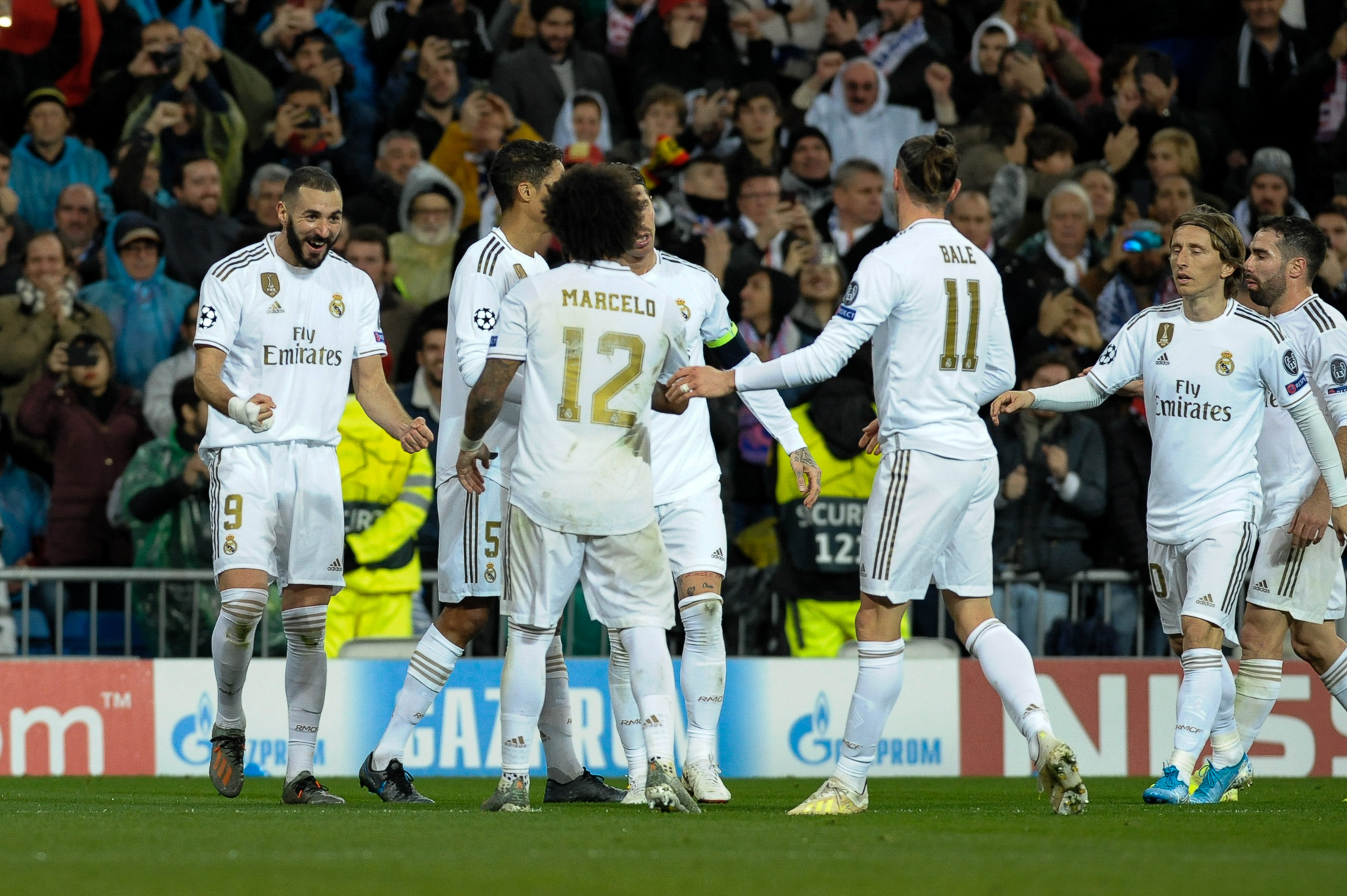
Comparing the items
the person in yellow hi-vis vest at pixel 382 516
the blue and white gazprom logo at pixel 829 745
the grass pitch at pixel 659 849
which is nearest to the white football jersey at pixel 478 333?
the grass pitch at pixel 659 849

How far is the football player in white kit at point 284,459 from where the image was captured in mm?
8539

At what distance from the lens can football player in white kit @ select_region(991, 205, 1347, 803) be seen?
838 centimetres

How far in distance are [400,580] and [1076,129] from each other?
26.7 feet

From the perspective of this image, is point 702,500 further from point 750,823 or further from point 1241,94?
point 1241,94

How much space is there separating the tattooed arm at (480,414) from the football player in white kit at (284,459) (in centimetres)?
61

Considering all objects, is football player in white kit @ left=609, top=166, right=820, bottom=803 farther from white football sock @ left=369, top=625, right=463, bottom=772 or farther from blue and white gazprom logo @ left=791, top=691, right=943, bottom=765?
blue and white gazprom logo @ left=791, top=691, right=943, bottom=765

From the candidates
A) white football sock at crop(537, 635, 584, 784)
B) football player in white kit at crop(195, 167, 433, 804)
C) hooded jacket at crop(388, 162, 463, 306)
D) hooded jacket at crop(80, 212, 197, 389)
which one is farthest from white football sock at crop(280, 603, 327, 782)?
hooded jacket at crop(388, 162, 463, 306)

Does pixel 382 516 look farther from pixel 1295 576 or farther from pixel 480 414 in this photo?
pixel 1295 576

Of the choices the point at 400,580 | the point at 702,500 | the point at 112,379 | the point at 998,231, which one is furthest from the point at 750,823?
the point at 998,231

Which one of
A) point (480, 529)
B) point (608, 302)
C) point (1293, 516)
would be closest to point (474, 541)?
point (480, 529)

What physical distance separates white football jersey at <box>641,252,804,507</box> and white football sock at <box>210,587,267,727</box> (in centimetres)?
186

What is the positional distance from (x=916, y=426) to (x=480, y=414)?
173 centimetres

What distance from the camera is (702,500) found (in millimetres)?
8508

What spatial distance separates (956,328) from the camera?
25.1ft
